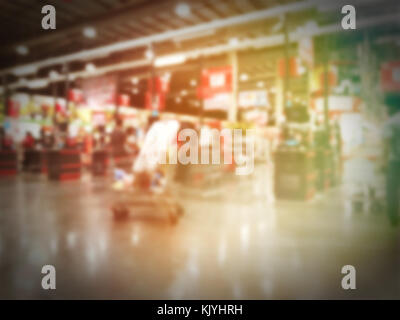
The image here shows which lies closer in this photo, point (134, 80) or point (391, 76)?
point (391, 76)

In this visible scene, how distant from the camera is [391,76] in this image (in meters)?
7.18

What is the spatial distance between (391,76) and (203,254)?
22.9 ft

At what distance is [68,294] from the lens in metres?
2.03

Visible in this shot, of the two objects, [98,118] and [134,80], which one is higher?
[134,80]

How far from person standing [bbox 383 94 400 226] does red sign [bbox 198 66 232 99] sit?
5.23 metres

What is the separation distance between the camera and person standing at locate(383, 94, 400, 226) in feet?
11.1

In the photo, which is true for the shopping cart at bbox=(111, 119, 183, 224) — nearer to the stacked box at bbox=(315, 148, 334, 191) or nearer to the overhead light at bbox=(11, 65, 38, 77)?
the stacked box at bbox=(315, 148, 334, 191)

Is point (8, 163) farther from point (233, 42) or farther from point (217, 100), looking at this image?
point (233, 42)

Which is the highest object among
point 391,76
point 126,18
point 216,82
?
point 126,18

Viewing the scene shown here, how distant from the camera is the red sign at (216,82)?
842 cm

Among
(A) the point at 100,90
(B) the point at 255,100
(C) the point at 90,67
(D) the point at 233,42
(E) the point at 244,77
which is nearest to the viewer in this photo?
(D) the point at 233,42

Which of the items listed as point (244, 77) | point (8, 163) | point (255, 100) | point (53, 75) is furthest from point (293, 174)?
point (244, 77)
